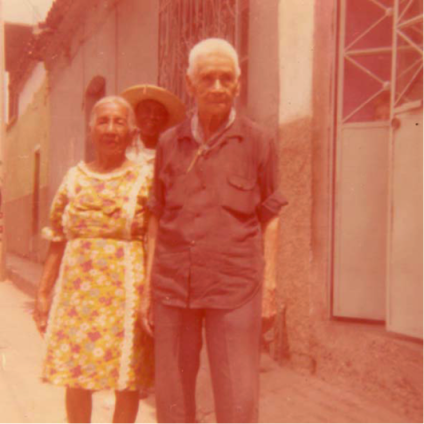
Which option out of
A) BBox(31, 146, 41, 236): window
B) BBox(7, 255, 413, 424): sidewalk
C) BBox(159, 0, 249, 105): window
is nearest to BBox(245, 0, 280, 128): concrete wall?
BBox(159, 0, 249, 105): window

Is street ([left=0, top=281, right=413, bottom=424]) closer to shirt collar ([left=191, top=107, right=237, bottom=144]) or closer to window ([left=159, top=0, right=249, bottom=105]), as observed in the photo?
shirt collar ([left=191, top=107, right=237, bottom=144])

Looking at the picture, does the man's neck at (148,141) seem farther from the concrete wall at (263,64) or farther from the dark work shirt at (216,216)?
the concrete wall at (263,64)

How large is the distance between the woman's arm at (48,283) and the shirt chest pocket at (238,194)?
3.23 feet

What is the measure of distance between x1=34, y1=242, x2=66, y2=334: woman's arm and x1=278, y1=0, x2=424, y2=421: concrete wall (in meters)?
2.13

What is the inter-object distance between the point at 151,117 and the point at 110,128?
1.02 metres

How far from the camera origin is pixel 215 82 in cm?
278

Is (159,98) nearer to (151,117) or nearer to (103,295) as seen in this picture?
(151,117)

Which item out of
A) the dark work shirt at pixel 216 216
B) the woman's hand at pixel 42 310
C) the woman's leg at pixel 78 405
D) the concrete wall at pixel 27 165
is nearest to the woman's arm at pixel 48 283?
the woman's hand at pixel 42 310

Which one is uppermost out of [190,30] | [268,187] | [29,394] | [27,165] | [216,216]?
[190,30]

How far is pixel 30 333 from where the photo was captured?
25.6 ft

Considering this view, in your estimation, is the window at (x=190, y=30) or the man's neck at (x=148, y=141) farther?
the window at (x=190, y=30)

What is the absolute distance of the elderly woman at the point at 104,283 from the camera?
3.21m

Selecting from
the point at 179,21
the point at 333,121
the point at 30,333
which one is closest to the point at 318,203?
the point at 333,121

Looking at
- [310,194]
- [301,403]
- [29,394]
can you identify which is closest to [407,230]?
[310,194]
